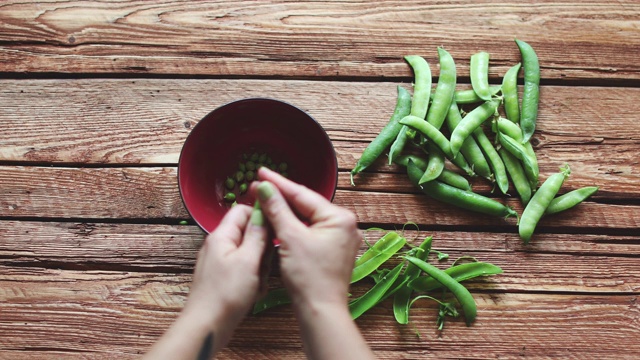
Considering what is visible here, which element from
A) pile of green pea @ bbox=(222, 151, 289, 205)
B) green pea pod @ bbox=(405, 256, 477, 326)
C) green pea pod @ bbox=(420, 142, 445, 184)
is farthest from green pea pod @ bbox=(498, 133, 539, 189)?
pile of green pea @ bbox=(222, 151, 289, 205)

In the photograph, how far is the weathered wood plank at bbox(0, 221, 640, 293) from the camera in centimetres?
176

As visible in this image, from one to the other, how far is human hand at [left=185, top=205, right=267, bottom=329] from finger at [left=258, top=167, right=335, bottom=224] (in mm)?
90

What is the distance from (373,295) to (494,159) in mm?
608

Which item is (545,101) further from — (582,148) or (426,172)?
(426,172)

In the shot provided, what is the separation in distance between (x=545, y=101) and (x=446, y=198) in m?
0.51

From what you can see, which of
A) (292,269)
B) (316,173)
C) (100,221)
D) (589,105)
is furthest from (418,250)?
(100,221)

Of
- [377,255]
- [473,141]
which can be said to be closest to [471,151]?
[473,141]

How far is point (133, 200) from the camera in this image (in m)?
1.78

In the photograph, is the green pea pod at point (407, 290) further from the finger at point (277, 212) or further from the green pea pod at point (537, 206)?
the finger at point (277, 212)

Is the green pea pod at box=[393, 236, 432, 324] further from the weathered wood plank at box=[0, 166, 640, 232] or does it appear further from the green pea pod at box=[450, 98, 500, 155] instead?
the green pea pod at box=[450, 98, 500, 155]

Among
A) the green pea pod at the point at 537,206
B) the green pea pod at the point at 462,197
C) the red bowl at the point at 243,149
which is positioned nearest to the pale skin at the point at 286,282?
the red bowl at the point at 243,149

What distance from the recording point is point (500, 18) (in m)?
1.90

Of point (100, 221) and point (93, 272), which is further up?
point (100, 221)

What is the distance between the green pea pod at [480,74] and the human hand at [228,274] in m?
0.93
